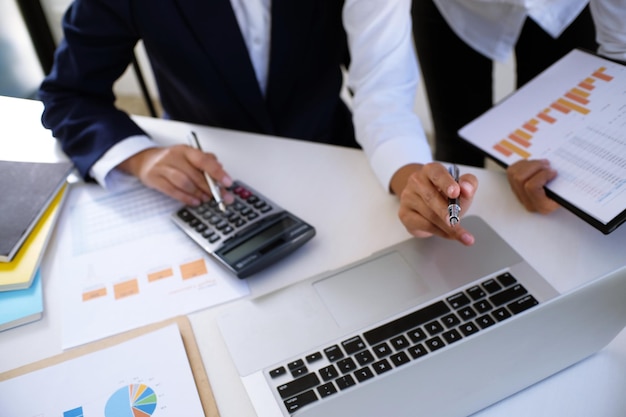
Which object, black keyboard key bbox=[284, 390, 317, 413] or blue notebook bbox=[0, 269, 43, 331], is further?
blue notebook bbox=[0, 269, 43, 331]

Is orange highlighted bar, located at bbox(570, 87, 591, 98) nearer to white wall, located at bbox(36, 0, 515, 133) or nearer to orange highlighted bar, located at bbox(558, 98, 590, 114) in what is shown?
orange highlighted bar, located at bbox(558, 98, 590, 114)

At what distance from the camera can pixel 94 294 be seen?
671 mm

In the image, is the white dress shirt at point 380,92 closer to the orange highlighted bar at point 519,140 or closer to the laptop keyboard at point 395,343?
the orange highlighted bar at point 519,140

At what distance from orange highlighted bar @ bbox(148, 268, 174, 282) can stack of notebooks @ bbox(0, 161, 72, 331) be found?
124 mm

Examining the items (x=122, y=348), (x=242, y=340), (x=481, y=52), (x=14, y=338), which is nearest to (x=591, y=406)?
(x=242, y=340)

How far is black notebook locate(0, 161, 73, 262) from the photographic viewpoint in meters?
0.70

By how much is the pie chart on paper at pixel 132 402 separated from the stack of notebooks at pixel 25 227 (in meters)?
0.17

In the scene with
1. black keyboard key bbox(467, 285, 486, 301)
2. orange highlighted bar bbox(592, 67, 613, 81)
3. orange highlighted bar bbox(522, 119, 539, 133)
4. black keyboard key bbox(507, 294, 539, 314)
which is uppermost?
orange highlighted bar bbox(592, 67, 613, 81)

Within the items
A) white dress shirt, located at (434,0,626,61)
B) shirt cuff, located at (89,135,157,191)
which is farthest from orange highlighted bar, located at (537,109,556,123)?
shirt cuff, located at (89,135,157,191)

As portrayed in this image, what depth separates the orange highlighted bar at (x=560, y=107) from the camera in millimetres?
724

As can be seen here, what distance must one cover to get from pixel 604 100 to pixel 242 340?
0.51 meters

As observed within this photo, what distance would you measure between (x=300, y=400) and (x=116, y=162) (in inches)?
19.0

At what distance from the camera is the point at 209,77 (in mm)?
942

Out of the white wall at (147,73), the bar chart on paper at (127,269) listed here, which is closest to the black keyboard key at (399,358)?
the bar chart on paper at (127,269)
